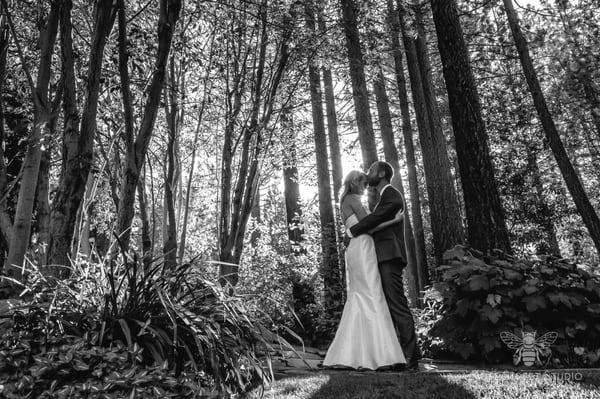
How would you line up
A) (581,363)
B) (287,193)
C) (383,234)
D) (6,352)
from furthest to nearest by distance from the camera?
1. (287,193)
2. (383,234)
3. (581,363)
4. (6,352)

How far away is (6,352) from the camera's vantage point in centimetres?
280

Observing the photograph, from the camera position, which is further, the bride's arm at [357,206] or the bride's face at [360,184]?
the bride's face at [360,184]

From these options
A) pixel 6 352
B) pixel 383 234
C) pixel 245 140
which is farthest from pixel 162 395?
pixel 245 140

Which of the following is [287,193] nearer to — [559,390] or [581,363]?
[581,363]

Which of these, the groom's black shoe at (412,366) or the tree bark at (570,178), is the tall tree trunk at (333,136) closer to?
the tree bark at (570,178)

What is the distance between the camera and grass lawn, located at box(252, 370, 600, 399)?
3.37 m

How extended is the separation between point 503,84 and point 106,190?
14.7 meters

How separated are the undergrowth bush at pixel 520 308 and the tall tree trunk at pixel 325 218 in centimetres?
524

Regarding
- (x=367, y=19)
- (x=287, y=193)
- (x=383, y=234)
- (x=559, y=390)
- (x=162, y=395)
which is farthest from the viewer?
(x=287, y=193)

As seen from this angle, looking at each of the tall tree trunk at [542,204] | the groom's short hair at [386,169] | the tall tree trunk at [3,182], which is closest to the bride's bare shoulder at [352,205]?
the groom's short hair at [386,169]

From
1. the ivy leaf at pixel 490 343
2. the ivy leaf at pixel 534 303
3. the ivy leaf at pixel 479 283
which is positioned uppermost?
the ivy leaf at pixel 479 283

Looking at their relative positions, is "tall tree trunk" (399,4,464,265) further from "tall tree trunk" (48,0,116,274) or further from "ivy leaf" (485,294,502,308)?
"tall tree trunk" (48,0,116,274)

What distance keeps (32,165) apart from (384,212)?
3943 mm

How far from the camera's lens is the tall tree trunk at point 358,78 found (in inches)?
357
